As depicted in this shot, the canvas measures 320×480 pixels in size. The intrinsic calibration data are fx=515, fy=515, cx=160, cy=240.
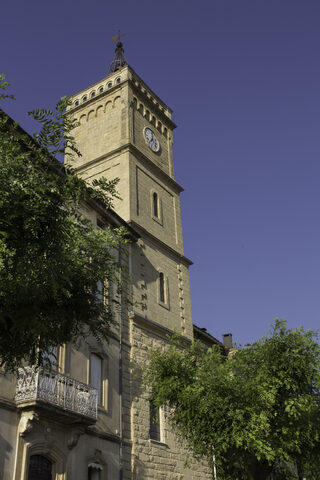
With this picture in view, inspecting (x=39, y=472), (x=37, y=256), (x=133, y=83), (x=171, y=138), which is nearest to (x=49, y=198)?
(x=37, y=256)

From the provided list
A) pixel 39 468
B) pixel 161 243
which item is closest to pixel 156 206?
pixel 161 243

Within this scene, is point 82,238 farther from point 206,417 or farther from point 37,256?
point 206,417

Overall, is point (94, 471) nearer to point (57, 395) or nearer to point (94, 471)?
point (94, 471)

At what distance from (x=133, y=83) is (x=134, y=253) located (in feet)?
41.3

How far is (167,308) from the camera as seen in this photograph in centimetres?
2702

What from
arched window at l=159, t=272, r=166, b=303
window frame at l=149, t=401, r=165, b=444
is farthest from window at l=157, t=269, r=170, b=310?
window frame at l=149, t=401, r=165, b=444

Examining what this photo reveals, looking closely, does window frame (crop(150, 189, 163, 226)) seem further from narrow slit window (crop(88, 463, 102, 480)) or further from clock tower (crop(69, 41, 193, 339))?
narrow slit window (crop(88, 463, 102, 480))

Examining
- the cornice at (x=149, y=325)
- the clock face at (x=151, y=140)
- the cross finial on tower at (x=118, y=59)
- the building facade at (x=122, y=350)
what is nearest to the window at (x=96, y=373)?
the building facade at (x=122, y=350)

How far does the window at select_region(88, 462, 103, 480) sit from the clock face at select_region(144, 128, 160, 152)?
1978 centimetres

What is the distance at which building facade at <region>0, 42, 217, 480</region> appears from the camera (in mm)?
15578

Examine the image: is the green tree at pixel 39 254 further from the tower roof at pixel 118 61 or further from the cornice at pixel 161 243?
the tower roof at pixel 118 61

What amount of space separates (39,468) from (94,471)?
282cm

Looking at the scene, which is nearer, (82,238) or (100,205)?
(82,238)

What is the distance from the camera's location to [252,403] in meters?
16.3
